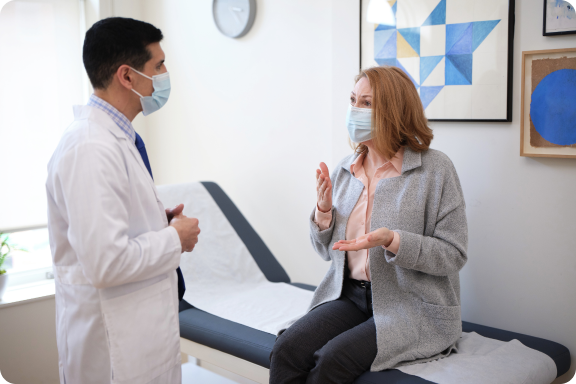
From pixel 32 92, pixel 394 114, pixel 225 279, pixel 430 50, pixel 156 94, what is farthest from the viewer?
pixel 32 92

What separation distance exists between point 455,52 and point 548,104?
406mm

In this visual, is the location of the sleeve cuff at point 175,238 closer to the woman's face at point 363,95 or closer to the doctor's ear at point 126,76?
the doctor's ear at point 126,76

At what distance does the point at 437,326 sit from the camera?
5.26 feet

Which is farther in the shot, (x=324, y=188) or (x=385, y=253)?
(x=324, y=188)

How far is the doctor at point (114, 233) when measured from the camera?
1.06 meters

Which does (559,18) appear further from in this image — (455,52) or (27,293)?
(27,293)

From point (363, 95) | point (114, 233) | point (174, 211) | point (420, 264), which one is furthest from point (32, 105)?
point (420, 264)

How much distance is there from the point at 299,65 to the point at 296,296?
1.18m

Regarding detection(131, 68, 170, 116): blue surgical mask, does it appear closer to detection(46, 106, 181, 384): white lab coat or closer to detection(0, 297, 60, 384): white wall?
detection(46, 106, 181, 384): white lab coat

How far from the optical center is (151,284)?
1.21 metres

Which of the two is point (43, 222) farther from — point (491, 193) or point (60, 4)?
point (491, 193)

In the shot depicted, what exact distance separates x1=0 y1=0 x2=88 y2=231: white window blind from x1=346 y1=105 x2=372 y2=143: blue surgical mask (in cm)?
209

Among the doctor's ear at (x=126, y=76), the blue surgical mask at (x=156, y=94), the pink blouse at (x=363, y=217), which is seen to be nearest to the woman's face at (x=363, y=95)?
the pink blouse at (x=363, y=217)

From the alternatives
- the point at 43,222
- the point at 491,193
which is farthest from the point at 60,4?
the point at 491,193
